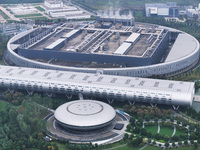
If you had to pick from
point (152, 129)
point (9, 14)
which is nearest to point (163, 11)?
point (9, 14)

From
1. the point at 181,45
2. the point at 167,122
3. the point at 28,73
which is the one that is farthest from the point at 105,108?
the point at 181,45

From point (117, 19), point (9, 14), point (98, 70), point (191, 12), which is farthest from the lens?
point (9, 14)

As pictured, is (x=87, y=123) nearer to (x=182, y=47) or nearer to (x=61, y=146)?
(x=61, y=146)

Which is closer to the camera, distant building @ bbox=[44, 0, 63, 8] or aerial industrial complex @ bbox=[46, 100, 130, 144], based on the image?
aerial industrial complex @ bbox=[46, 100, 130, 144]

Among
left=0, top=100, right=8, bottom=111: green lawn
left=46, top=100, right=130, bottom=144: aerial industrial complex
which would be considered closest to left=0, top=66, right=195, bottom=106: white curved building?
left=0, top=100, right=8, bottom=111: green lawn

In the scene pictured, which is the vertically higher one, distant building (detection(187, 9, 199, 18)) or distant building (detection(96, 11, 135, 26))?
distant building (detection(96, 11, 135, 26))

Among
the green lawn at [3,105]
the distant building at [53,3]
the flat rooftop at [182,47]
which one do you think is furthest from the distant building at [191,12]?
the green lawn at [3,105]

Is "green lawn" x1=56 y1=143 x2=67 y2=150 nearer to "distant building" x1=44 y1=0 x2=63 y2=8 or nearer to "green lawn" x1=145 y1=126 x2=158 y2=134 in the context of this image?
"green lawn" x1=145 y1=126 x2=158 y2=134
